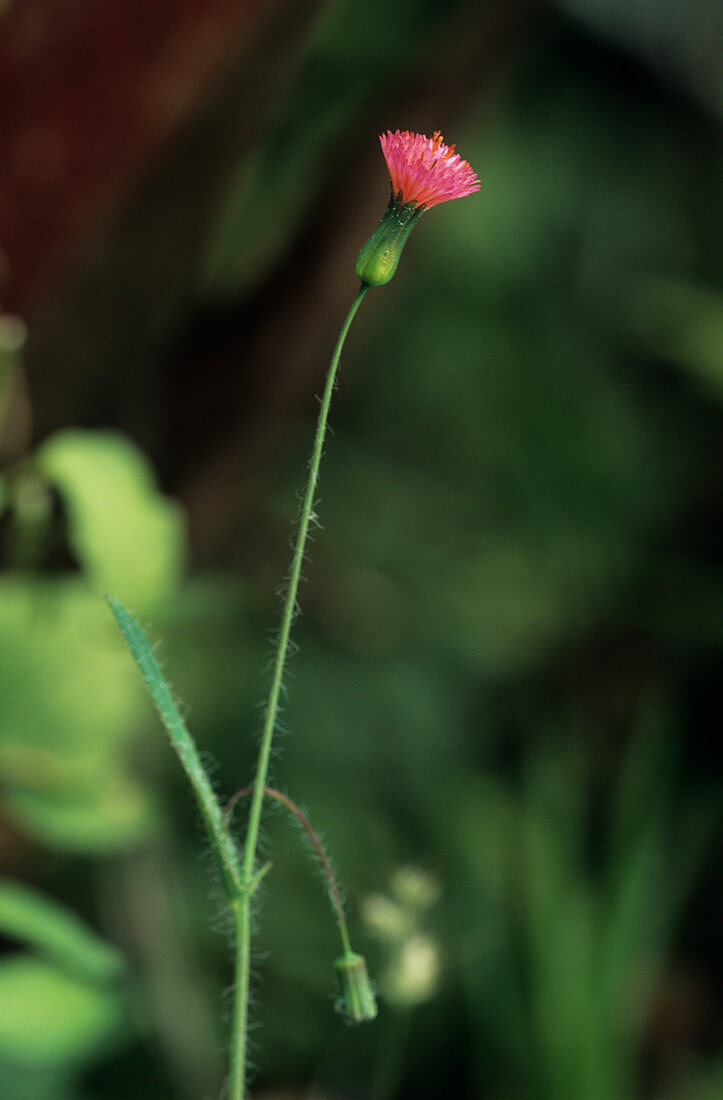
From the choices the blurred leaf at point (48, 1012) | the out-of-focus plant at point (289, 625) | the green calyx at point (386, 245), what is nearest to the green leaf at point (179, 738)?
the out-of-focus plant at point (289, 625)

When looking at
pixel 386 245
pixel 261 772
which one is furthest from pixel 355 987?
pixel 386 245

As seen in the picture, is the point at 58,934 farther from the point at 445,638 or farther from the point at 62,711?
the point at 445,638

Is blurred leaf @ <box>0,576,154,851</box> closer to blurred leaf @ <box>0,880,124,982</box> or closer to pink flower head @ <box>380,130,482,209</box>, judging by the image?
blurred leaf @ <box>0,880,124,982</box>

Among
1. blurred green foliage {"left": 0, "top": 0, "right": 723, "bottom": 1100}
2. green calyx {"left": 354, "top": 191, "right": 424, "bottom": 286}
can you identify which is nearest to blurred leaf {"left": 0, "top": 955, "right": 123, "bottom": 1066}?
blurred green foliage {"left": 0, "top": 0, "right": 723, "bottom": 1100}

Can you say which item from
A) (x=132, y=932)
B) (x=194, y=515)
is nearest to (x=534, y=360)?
(x=194, y=515)

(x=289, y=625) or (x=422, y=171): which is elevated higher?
(x=422, y=171)

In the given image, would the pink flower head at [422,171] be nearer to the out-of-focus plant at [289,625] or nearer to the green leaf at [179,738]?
the out-of-focus plant at [289,625]

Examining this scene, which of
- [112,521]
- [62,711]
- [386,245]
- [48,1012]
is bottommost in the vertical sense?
[48,1012]

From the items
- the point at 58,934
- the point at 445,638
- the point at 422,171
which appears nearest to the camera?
the point at 422,171
